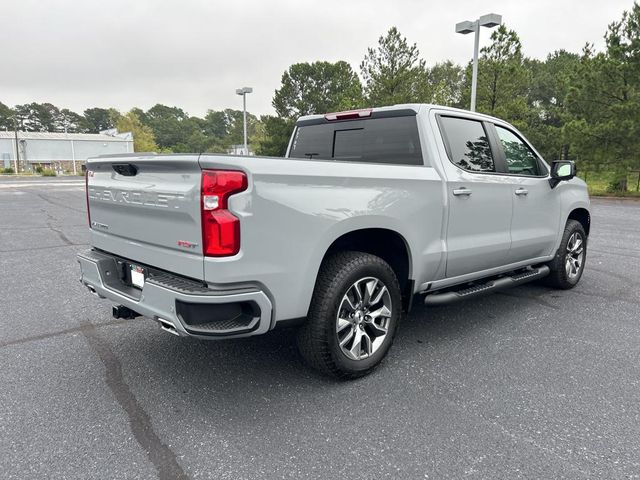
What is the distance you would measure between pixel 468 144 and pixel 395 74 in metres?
21.1

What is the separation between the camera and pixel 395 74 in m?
23.5

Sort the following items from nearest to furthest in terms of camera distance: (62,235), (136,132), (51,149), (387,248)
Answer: (387,248), (62,235), (51,149), (136,132)

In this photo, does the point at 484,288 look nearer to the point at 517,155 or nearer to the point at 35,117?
the point at 517,155

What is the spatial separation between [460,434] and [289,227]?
147 cm

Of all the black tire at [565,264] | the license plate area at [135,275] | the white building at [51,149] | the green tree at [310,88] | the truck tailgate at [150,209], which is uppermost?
the green tree at [310,88]

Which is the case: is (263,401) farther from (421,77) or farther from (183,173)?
(421,77)

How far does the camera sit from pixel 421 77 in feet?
77.2

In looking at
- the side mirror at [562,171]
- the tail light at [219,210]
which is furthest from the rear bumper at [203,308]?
the side mirror at [562,171]

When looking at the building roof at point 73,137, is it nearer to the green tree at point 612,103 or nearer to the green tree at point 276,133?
the green tree at point 276,133

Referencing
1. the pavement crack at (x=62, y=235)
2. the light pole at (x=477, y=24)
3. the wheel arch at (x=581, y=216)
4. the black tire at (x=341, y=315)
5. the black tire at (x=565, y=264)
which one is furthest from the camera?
the light pole at (x=477, y=24)

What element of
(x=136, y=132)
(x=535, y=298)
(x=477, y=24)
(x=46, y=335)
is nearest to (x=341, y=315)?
(x=46, y=335)

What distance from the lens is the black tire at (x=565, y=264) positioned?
5.05m

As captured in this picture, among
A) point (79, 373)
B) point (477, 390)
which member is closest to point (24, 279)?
point (79, 373)

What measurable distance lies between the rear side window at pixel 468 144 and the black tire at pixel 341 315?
1270mm
